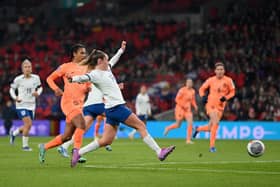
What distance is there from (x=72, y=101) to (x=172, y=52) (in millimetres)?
25504

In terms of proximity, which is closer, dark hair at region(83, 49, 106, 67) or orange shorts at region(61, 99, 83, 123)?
dark hair at region(83, 49, 106, 67)

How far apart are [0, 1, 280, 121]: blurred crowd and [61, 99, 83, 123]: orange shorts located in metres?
18.7

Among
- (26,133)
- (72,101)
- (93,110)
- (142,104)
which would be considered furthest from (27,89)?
(142,104)

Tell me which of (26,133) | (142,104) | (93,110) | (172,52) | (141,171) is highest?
(172,52)

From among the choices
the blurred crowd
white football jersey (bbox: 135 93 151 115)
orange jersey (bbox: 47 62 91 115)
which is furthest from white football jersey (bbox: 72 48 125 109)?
the blurred crowd

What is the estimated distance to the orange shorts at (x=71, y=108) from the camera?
1594 cm

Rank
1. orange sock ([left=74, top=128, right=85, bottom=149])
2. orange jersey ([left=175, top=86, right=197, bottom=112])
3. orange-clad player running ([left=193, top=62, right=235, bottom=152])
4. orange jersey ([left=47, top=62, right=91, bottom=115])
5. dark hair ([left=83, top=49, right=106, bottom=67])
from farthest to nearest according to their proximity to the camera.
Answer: orange jersey ([left=175, top=86, right=197, bottom=112]) → orange-clad player running ([left=193, top=62, right=235, bottom=152]) → orange jersey ([left=47, top=62, right=91, bottom=115]) → orange sock ([left=74, top=128, right=85, bottom=149]) → dark hair ([left=83, top=49, right=106, bottom=67])

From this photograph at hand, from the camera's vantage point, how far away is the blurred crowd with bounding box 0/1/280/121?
35.7 metres

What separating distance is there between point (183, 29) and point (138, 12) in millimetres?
5213

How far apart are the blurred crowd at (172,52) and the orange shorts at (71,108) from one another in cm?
1871

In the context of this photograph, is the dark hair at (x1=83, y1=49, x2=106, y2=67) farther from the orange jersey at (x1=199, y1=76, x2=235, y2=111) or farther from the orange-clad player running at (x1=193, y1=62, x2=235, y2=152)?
the orange jersey at (x1=199, y1=76, x2=235, y2=111)

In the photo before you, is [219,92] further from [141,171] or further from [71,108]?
[141,171]

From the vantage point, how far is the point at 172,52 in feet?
136

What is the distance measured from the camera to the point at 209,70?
124 ft
